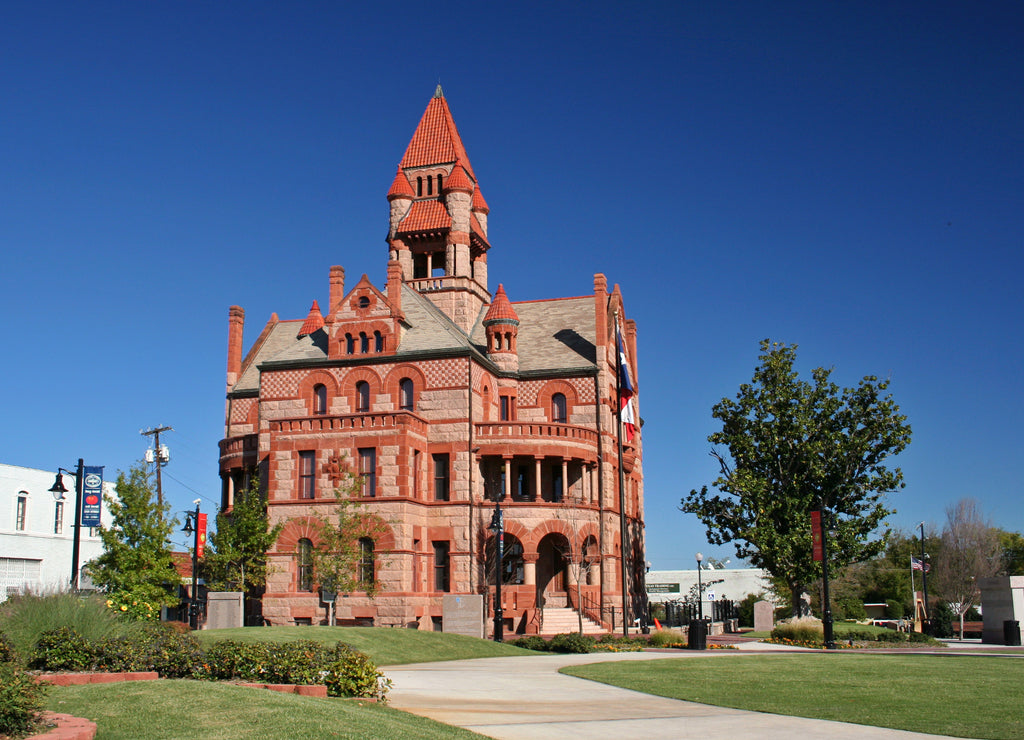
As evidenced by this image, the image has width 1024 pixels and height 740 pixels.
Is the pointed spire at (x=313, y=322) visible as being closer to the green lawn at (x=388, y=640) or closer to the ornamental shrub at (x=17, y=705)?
the green lawn at (x=388, y=640)

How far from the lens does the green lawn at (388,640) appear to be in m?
27.1

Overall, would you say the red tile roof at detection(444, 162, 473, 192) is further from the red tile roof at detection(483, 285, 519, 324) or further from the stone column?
the stone column

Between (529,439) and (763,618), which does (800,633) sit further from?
(529,439)

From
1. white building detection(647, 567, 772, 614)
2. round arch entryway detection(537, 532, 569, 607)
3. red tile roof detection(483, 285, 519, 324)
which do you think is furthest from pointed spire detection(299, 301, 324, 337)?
white building detection(647, 567, 772, 614)

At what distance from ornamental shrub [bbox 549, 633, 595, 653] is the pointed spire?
81.6 feet

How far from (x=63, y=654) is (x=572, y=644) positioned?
21395mm

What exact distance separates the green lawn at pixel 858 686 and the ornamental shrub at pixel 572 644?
7386mm

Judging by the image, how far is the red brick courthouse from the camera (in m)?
45.1

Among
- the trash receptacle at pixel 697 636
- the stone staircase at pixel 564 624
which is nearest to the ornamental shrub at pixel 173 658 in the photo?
the trash receptacle at pixel 697 636

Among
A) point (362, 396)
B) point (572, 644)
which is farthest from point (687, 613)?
point (572, 644)

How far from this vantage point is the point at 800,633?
4144 centimetres

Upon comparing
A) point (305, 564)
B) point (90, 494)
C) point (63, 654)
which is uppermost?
point (90, 494)

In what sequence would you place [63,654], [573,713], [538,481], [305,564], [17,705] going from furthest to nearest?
[538,481]
[305,564]
[63,654]
[573,713]
[17,705]

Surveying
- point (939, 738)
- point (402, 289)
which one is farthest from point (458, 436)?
point (939, 738)
